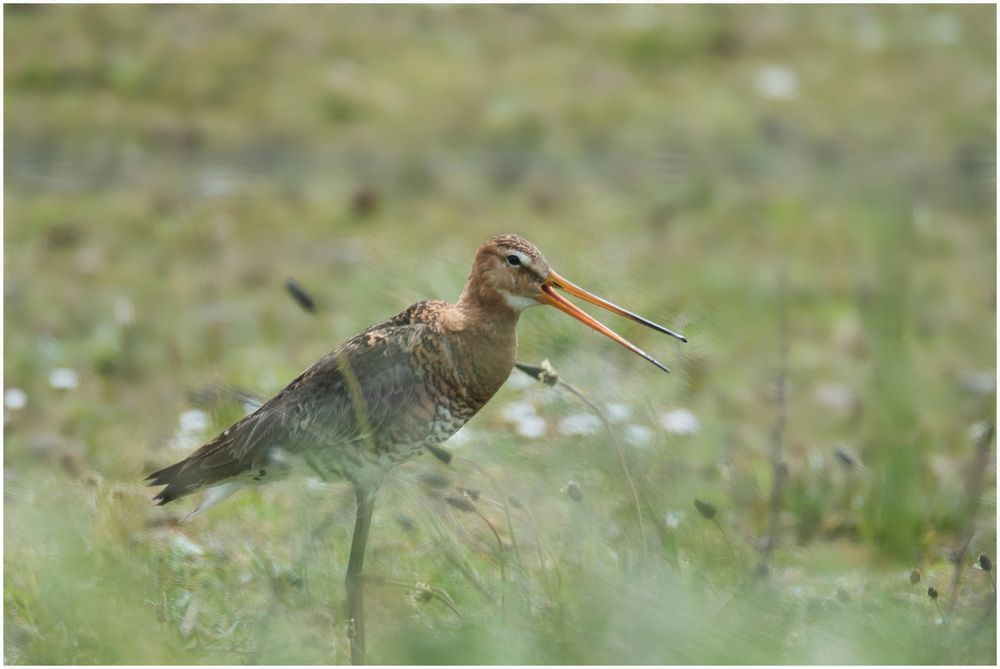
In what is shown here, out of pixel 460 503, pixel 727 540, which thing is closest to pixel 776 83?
pixel 727 540

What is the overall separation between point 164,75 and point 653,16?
3369 millimetres

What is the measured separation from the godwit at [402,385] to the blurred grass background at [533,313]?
9cm

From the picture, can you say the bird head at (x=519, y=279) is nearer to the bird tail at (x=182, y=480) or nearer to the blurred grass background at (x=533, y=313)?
the blurred grass background at (x=533, y=313)

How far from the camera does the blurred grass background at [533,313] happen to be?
8.07 feet

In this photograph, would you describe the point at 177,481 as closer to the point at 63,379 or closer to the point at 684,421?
the point at 684,421

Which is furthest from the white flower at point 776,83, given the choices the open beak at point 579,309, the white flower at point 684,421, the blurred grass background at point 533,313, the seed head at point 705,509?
the seed head at point 705,509

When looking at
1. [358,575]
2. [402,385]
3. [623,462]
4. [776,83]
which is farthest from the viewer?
[776,83]

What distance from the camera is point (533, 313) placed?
11.5 ft

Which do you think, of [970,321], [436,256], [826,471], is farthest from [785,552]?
[970,321]

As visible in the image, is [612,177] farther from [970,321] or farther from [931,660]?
[931,660]

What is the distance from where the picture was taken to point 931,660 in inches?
78.4

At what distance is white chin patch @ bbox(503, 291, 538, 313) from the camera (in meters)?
3.38

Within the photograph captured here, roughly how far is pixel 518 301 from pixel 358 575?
0.80m

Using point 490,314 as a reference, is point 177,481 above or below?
below
